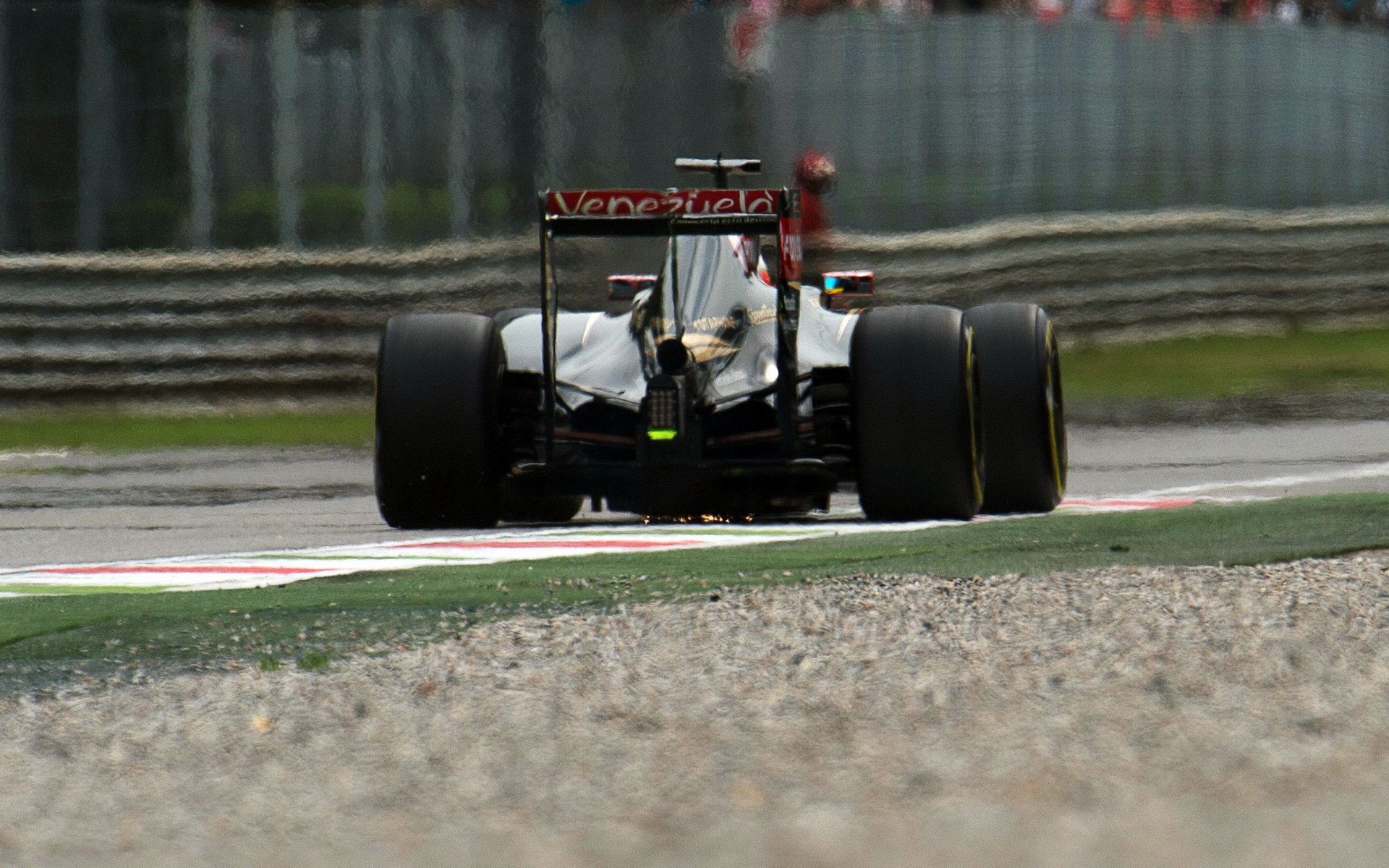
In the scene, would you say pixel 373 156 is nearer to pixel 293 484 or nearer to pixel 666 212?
pixel 293 484

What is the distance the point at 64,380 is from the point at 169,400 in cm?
68

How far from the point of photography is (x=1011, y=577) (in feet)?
21.3

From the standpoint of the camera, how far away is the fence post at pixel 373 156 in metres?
15.4

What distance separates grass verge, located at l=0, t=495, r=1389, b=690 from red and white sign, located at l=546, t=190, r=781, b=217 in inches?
50.8

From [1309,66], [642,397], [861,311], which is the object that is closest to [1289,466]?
[861,311]

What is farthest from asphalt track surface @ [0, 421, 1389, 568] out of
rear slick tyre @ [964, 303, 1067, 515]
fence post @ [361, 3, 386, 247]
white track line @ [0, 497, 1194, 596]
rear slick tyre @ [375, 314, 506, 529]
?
fence post @ [361, 3, 386, 247]

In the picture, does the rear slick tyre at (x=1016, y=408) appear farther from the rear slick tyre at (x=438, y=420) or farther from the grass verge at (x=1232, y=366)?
the grass verge at (x=1232, y=366)

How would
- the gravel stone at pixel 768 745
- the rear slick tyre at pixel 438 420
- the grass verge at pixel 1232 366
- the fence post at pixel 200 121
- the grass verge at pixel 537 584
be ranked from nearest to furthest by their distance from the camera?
the gravel stone at pixel 768 745
the grass verge at pixel 537 584
the rear slick tyre at pixel 438 420
the fence post at pixel 200 121
the grass verge at pixel 1232 366

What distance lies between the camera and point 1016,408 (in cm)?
871

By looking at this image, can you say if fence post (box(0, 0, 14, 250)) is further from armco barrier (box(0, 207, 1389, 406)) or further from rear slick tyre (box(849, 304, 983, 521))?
rear slick tyre (box(849, 304, 983, 521))

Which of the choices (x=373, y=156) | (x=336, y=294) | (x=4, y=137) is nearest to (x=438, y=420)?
(x=336, y=294)

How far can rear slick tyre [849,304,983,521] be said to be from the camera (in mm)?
8117

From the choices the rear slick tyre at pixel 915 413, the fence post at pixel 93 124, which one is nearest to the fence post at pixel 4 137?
the fence post at pixel 93 124

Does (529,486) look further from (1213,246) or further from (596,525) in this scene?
(1213,246)
